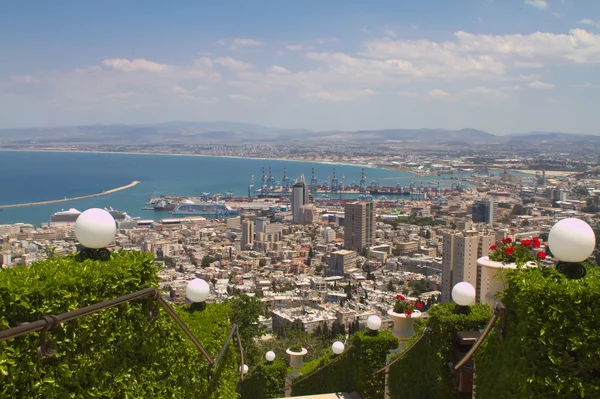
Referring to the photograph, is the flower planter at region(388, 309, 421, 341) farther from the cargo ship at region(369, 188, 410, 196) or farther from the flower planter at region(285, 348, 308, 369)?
the cargo ship at region(369, 188, 410, 196)

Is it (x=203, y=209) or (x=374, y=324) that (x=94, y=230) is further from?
(x=203, y=209)

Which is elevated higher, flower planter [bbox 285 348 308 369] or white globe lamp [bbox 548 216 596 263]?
white globe lamp [bbox 548 216 596 263]

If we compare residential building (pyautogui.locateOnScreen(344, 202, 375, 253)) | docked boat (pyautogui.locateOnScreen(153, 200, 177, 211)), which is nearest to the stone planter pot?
residential building (pyautogui.locateOnScreen(344, 202, 375, 253))

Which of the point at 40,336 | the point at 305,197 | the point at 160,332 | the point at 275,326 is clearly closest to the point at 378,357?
the point at 160,332

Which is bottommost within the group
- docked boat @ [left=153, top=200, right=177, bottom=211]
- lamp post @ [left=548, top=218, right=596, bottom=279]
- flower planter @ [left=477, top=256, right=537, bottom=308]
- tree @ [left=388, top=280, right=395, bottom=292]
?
tree @ [left=388, top=280, right=395, bottom=292]

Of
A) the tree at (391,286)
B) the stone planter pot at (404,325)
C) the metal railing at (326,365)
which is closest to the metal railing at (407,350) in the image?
the stone planter pot at (404,325)

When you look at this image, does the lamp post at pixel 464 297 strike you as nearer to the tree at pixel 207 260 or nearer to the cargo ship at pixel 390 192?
the tree at pixel 207 260

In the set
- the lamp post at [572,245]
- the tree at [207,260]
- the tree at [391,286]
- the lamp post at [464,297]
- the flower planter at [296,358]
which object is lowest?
the tree at [207,260]
